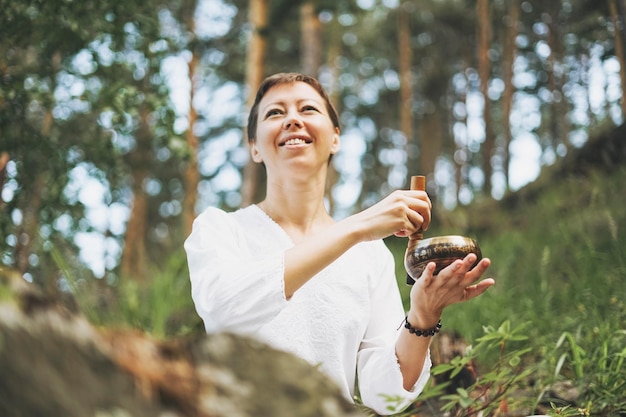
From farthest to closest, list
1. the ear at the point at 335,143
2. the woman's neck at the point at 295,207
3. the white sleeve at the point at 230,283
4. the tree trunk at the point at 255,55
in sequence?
the tree trunk at the point at 255,55
the ear at the point at 335,143
the woman's neck at the point at 295,207
the white sleeve at the point at 230,283

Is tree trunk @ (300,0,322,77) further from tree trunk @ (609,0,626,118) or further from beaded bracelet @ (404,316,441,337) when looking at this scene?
beaded bracelet @ (404,316,441,337)

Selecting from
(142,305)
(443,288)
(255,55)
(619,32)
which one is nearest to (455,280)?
(443,288)

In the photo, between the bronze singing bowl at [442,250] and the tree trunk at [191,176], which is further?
the tree trunk at [191,176]

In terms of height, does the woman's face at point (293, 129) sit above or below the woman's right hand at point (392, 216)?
above

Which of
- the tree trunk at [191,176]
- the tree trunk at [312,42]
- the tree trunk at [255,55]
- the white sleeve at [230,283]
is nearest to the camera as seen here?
the white sleeve at [230,283]

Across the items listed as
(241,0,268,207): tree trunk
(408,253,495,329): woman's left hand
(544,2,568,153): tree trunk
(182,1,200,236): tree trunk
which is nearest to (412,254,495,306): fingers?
(408,253,495,329): woman's left hand

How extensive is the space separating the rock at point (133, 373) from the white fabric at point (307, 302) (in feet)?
2.08

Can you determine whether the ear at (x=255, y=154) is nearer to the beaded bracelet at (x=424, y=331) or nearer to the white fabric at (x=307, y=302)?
the white fabric at (x=307, y=302)

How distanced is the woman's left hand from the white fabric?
8.0 inches

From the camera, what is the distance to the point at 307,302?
80.1 inches

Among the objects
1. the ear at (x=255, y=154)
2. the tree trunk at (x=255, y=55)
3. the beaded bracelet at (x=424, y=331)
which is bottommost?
the beaded bracelet at (x=424, y=331)

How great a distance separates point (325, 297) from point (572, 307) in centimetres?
208

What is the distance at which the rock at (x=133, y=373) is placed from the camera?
0.82 metres

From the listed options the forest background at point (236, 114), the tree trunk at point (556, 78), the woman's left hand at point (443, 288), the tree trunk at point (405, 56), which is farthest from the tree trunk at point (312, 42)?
the woman's left hand at point (443, 288)
